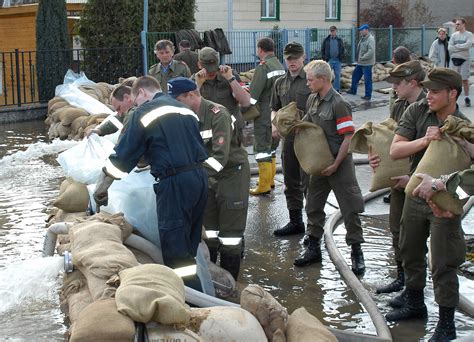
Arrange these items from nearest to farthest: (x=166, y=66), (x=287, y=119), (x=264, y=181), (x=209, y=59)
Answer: (x=287, y=119) → (x=209, y=59) → (x=264, y=181) → (x=166, y=66)

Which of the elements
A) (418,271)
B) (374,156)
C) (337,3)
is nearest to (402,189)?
(374,156)

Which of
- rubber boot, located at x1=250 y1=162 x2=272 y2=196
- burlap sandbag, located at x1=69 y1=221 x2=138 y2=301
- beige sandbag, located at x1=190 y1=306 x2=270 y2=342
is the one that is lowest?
rubber boot, located at x1=250 y1=162 x2=272 y2=196

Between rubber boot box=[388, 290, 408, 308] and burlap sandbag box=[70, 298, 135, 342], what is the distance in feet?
7.86

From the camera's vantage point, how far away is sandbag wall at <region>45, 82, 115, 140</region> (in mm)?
12576

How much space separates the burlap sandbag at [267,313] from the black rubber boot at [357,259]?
228cm


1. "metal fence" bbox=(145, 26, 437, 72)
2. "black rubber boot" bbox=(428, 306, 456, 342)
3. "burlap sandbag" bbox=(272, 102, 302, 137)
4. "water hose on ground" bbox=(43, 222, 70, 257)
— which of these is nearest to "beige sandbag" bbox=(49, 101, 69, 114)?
"metal fence" bbox=(145, 26, 437, 72)

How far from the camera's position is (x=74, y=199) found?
7117 millimetres

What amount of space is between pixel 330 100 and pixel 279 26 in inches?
688

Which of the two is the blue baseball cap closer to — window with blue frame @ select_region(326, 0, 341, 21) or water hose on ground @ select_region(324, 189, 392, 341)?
water hose on ground @ select_region(324, 189, 392, 341)

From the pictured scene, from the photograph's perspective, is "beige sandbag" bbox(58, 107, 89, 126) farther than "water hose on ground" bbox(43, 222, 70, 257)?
Yes

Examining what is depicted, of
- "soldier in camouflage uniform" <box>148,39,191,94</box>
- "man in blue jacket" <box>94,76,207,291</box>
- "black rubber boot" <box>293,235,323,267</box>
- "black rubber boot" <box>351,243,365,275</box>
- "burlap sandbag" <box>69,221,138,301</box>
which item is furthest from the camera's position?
"soldier in camouflage uniform" <box>148,39,191,94</box>

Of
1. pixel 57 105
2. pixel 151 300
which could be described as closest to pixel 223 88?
pixel 151 300

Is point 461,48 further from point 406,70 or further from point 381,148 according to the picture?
point 381,148

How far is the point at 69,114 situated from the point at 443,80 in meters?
9.65
